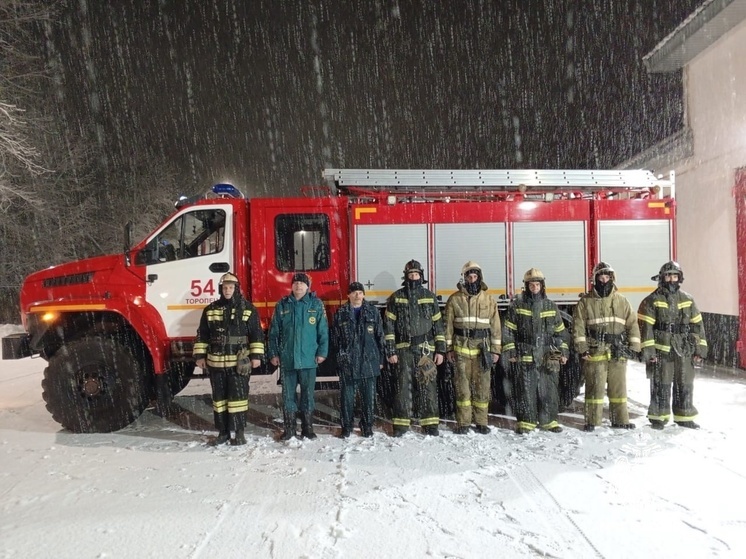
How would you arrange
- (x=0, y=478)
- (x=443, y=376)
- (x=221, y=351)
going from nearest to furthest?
(x=0, y=478), (x=221, y=351), (x=443, y=376)

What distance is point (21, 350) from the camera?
19.7ft

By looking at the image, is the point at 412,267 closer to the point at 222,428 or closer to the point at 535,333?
the point at 535,333

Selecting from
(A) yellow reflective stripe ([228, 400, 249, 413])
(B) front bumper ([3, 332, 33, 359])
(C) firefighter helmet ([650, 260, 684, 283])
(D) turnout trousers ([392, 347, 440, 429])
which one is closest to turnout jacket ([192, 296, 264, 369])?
(A) yellow reflective stripe ([228, 400, 249, 413])

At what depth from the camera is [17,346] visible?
5984 millimetres

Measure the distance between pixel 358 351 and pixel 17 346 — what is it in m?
3.91

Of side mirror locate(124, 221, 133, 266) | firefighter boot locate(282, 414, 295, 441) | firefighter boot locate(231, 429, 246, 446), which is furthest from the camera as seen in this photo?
side mirror locate(124, 221, 133, 266)

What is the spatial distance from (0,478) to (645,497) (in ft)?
17.0

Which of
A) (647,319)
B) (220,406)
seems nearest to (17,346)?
(220,406)

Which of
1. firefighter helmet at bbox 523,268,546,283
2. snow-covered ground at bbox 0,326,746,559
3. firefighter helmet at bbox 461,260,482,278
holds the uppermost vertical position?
firefighter helmet at bbox 461,260,482,278

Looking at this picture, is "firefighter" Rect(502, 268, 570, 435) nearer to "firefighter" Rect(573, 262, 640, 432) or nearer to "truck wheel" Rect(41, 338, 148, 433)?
"firefighter" Rect(573, 262, 640, 432)

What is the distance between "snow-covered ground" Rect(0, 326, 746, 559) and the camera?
128 inches

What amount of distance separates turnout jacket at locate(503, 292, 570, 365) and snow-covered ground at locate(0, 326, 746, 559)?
84cm

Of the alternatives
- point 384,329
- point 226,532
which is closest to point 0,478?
point 226,532

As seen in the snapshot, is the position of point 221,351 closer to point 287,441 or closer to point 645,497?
point 287,441
